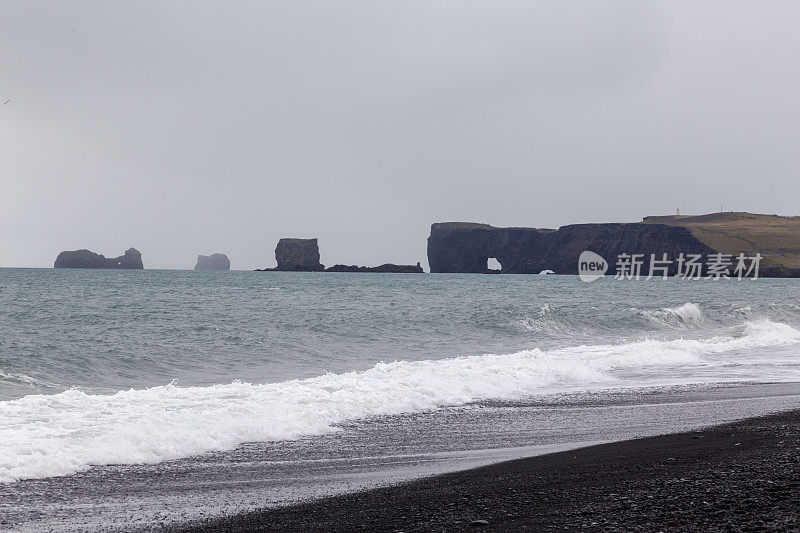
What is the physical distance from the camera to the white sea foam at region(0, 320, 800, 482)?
27.7ft

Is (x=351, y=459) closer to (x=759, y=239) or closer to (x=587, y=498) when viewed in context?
(x=587, y=498)

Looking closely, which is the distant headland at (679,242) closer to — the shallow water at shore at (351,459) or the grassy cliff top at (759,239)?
the grassy cliff top at (759,239)

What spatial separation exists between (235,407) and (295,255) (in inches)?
7305

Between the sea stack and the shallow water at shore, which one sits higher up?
the sea stack

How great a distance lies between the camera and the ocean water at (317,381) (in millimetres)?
8961

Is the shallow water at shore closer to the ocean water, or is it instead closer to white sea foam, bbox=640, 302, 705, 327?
the ocean water

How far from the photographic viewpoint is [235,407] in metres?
11.1

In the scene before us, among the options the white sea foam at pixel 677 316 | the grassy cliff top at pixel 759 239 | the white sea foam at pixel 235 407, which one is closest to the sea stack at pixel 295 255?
the grassy cliff top at pixel 759 239

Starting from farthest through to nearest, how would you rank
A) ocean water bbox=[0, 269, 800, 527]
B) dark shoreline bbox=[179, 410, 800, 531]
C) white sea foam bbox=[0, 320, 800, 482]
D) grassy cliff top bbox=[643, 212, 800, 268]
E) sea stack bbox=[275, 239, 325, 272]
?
sea stack bbox=[275, 239, 325, 272]
grassy cliff top bbox=[643, 212, 800, 268]
ocean water bbox=[0, 269, 800, 527]
white sea foam bbox=[0, 320, 800, 482]
dark shoreline bbox=[179, 410, 800, 531]

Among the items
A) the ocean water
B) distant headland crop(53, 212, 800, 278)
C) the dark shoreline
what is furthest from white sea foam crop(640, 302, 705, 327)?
distant headland crop(53, 212, 800, 278)

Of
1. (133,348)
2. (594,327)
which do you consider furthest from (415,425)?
(594,327)

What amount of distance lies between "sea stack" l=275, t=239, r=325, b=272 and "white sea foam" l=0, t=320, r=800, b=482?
6982 inches

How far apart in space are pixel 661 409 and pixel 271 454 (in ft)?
23.7

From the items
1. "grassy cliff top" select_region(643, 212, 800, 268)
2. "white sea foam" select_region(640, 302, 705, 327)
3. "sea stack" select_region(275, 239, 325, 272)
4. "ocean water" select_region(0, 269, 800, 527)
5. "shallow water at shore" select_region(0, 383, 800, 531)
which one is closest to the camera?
"shallow water at shore" select_region(0, 383, 800, 531)
